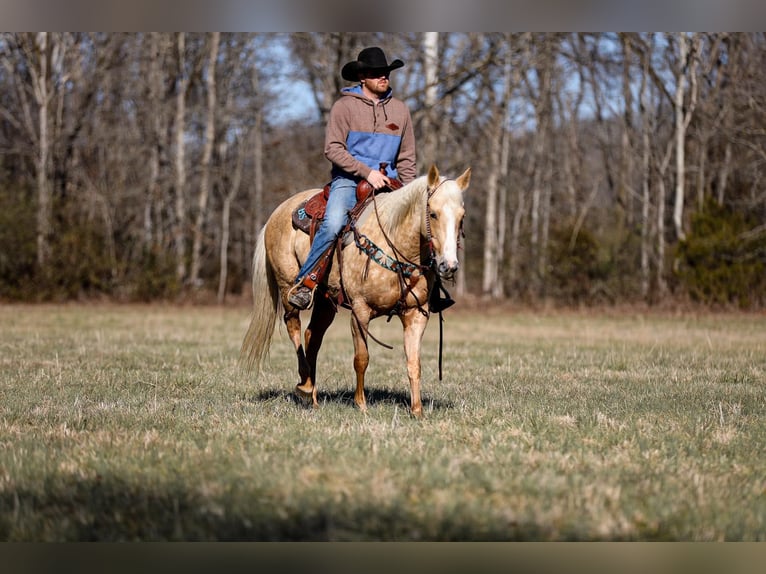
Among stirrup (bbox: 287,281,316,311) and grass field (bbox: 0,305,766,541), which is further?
stirrup (bbox: 287,281,316,311)

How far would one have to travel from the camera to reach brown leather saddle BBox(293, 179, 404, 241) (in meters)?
8.10

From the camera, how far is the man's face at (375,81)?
316 inches

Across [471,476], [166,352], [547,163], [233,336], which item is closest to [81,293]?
[233,336]

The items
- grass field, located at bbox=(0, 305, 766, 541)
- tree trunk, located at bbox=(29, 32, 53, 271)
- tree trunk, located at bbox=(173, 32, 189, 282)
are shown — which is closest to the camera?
grass field, located at bbox=(0, 305, 766, 541)

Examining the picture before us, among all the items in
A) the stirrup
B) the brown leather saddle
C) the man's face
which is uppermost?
the man's face

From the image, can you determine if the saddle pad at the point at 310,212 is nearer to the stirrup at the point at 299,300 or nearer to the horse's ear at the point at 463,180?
the stirrup at the point at 299,300

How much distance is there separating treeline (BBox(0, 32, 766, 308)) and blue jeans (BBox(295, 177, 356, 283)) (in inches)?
707

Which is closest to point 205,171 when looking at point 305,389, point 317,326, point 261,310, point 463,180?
point 261,310

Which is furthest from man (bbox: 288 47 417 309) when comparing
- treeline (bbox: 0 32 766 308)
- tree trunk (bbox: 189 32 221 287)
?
tree trunk (bbox: 189 32 221 287)

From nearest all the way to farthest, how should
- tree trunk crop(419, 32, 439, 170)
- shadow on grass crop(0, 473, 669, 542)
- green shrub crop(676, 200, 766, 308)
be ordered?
1. shadow on grass crop(0, 473, 669, 542)
2. green shrub crop(676, 200, 766, 308)
3. tree trunk crop(419, 32, 439, 170)

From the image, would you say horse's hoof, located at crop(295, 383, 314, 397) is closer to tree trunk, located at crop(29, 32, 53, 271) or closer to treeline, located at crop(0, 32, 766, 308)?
treeline, located at crop(0, 32, 766, 308)

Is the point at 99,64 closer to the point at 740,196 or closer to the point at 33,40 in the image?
the point at 33,40

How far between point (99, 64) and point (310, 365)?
2938cm

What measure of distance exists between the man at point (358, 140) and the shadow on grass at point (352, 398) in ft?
3.99
